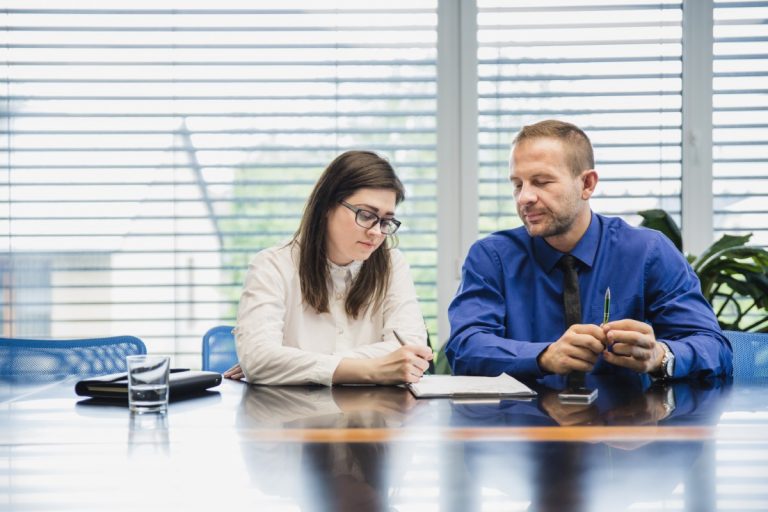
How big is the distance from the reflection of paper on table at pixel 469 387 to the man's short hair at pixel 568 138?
29.4 inches

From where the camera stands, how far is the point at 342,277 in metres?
2.28

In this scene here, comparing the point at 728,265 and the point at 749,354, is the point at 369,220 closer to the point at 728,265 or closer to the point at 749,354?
the point at 749,354

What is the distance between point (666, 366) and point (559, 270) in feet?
1.55

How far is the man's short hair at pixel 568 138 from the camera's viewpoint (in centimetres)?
228

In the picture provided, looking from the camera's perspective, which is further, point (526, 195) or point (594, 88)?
point (594, 88)

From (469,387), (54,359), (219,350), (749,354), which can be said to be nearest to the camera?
(469,387)

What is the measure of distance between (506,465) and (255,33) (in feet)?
9.18

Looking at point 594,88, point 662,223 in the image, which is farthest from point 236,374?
point 594,88

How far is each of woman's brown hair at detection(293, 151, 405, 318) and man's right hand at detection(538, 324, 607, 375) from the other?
0.62m

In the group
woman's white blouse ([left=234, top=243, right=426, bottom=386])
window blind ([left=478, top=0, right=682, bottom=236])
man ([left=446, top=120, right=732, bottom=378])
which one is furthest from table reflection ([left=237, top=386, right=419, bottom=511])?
window blind ([left=478, top=0, right=682, bottom=236])

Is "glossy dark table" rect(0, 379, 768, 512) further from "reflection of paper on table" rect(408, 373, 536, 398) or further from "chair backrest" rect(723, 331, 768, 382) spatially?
"chair backrest" rect(723, 331, 768, 382)

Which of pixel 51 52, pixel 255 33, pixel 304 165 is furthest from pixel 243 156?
pixel 51 52

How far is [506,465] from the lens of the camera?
3.44 ft

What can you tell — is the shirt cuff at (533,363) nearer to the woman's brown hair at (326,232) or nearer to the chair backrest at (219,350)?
the woman's brown hair at (326,232)
